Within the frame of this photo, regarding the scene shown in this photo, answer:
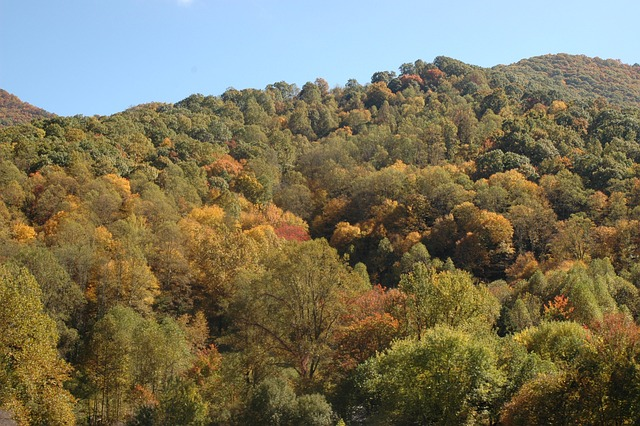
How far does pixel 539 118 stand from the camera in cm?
9406

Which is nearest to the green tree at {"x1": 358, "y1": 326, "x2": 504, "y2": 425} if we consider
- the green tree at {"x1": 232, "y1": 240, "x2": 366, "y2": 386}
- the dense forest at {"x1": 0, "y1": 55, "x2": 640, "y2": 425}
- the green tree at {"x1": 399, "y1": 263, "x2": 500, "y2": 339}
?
the dense forest at {"x1": 0, "y1": 55, "x2": 640, "y2": 425}

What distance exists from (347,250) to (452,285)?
4181 cm

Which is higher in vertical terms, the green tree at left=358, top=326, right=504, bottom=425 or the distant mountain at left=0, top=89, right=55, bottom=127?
the distant mountain at left=0, top=89, right=55, bottom=127

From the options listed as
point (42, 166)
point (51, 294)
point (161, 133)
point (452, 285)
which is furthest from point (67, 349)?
point (161, 133)

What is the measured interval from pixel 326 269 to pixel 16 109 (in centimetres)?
15540

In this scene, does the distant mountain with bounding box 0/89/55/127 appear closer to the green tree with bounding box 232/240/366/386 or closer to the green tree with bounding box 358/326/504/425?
the green tree with bounding box 232/240/366/386

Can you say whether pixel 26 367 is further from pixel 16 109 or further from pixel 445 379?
pixel 16 109

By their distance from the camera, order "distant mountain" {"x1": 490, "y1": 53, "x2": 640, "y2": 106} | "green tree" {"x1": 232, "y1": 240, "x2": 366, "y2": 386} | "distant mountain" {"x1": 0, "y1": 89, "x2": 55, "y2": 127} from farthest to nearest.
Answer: "distant mountain" {"x1": 490, "y1": 53, "x2": 640, "y2": 106} → "distant mountain" {"x1": 0, "y1": 89, "x2": 55, "y2": 127} → "green tree" {"x1": 232, "y1": 240, "x2": 366, "y2": 386}

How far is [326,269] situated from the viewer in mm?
34594

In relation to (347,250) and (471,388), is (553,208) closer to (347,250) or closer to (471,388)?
(347,250)

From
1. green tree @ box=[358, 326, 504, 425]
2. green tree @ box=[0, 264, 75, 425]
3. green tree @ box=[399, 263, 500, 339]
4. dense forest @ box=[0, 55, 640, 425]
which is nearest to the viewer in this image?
green tree @ box=[358, 326, 504, 425]

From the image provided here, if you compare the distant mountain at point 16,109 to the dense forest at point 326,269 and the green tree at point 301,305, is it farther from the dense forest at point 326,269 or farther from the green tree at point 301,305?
the green tree at point 301,305

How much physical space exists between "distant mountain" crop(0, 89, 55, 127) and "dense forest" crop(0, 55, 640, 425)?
6178 centimetres

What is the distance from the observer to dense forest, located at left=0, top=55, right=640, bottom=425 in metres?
26.9
